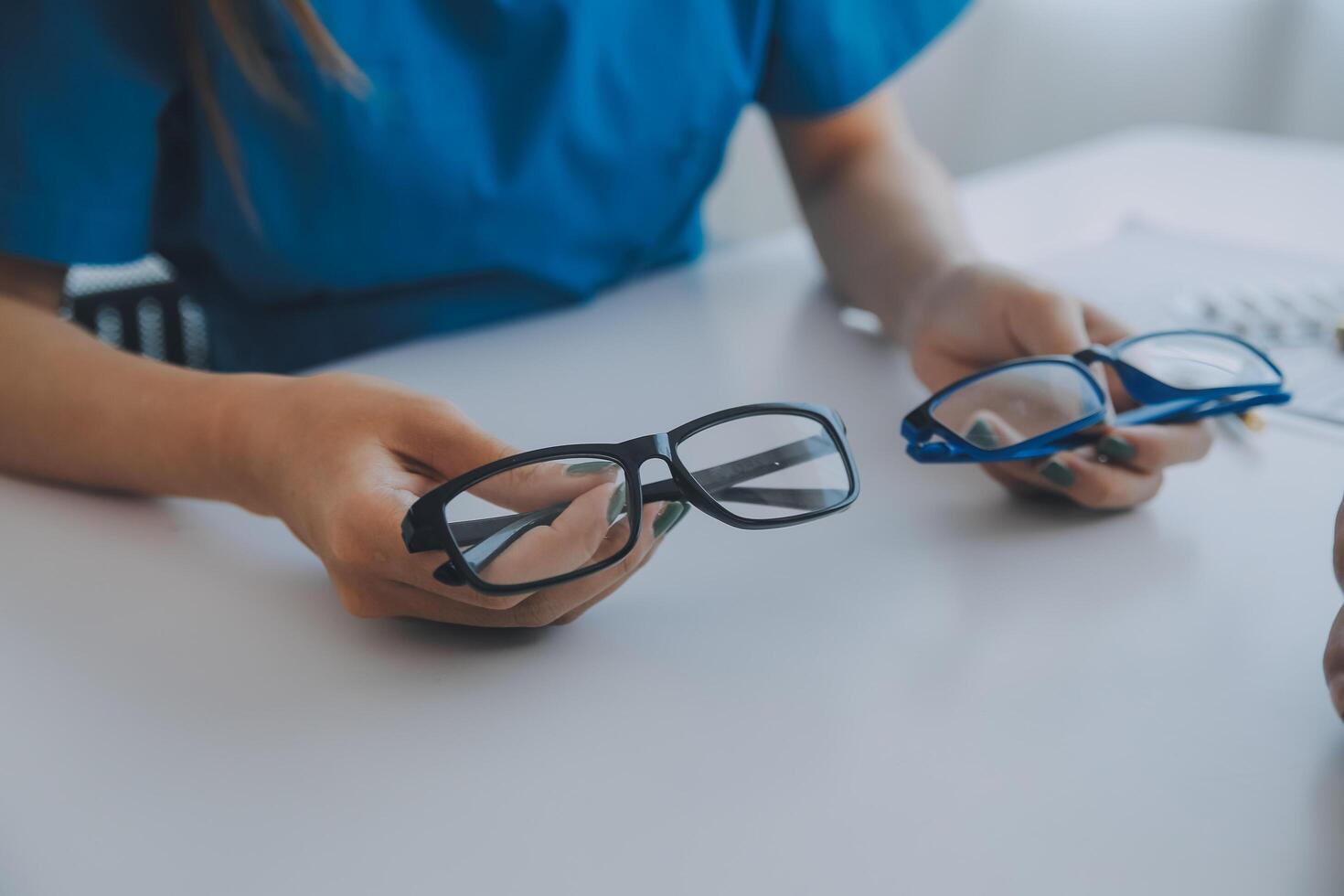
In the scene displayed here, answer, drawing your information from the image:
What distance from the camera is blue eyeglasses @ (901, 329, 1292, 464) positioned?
479 millimetres

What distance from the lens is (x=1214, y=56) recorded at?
1898 millimetres

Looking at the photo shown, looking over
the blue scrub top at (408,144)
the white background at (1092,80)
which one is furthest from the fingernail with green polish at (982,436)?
the white background at (1092,80)

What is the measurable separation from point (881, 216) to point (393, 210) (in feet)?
0.98

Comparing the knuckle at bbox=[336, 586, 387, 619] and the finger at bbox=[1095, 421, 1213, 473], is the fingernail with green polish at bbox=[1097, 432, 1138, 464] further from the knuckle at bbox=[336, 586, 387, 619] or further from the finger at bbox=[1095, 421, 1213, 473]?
the knuckle at bbox=[336, 586, 387, 619]

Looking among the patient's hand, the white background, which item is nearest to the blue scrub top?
the patient's hand

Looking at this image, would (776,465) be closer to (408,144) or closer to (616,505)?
(616,505)

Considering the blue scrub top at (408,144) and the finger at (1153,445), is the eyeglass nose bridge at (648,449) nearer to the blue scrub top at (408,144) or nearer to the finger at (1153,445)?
the finger at (1153,445)

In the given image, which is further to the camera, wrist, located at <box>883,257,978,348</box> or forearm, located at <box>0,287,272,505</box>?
wrist, located at <box>883,257,978,348</box>

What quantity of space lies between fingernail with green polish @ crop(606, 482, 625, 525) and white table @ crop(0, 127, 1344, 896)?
58 mm

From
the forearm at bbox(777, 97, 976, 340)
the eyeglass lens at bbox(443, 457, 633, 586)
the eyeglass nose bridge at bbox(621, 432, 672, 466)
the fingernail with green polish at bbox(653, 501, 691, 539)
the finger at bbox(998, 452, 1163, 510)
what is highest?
the eyeglass nose bridge at bbox(621, 432, 672, 466)

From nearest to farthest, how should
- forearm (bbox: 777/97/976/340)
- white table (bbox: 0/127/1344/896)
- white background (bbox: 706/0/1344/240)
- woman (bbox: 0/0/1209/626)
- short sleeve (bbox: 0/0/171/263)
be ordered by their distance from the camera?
white table (bbox: 0/127/1344/896), woman (bbox: 0/0/1209/626), short sleeve (bbox: 0/0/171/263), forearm (bbox: 777/97/976/340), white background (bbox: 706/0/1344/240)

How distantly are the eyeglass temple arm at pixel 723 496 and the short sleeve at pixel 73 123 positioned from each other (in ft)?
1.18

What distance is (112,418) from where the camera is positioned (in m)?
0.51

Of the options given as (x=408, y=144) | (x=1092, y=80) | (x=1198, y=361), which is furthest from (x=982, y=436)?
(x=1092, y=80)
